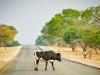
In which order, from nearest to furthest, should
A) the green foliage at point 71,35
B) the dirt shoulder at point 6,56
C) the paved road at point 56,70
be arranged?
1. the paved road at point 56,70
2. the dirt shoulder at point 6,56
3. the green foliage at point 71,35

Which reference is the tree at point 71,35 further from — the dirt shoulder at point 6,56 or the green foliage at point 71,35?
the dirt shoulder at point 6,56

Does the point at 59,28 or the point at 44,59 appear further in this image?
the point at 59,28

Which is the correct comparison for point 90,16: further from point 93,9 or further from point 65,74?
point 65,74

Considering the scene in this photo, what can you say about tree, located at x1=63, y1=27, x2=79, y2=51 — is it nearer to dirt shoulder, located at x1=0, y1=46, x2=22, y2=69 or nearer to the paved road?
dirt shoulder, located at x1=0, y1=46, x2=22, y2=69

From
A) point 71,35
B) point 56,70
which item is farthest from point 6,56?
point 56,70

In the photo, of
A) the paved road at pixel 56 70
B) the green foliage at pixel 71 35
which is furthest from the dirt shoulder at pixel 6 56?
the green foliage at pixel 71 35

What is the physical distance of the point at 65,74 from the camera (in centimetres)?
2148

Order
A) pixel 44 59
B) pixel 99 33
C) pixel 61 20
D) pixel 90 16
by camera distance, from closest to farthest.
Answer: pixel 44 59, pixel 99 33, pixel 90 16, pixel 61 20

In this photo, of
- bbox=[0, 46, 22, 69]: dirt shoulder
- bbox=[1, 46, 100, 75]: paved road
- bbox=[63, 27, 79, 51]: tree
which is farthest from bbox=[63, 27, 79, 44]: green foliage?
bbox=[1, 46, 100, 75]: paved road

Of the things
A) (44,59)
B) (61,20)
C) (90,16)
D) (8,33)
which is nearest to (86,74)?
(44,59)

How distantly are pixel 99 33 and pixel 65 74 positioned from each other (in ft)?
77.0

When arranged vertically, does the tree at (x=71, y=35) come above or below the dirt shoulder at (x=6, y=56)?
above

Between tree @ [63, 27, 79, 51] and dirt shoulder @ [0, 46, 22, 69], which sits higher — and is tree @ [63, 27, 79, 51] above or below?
above

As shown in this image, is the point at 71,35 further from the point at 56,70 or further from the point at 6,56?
the point at 56,70
